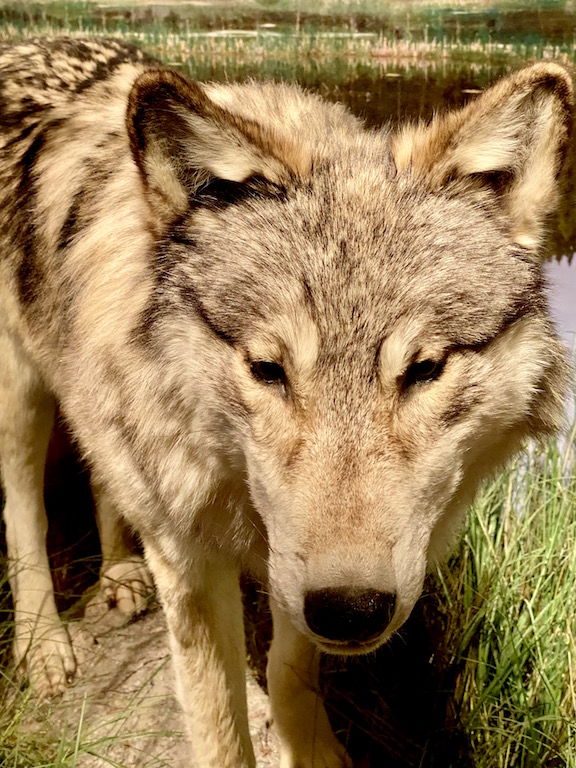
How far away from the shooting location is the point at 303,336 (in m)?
1.42

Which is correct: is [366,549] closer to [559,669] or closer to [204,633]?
[204,633]

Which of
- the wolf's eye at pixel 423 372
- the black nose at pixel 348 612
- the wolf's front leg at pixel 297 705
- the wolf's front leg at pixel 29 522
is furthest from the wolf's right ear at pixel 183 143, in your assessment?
the wolf's front leg at pixel 297 705

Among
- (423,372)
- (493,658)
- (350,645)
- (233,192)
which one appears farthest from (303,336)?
(493,658)

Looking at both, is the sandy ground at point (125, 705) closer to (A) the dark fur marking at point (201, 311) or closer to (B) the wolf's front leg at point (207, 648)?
(B) the wolf's front leg at point (207, 648)

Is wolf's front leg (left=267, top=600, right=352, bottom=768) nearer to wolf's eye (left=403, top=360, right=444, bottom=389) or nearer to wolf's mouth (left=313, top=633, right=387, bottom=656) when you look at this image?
wolf's mouth (left=313, top=633, right=387, bottom=656)

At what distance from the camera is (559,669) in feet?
8.32

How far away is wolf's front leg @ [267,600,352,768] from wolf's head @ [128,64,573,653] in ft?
3.66

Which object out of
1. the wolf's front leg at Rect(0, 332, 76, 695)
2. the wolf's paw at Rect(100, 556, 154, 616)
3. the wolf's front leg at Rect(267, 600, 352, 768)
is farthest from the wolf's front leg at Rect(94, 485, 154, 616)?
the wolf's front leg at Rect(267, 600, 352, 768)

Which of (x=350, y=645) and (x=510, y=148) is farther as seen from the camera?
(x=510, y=148)

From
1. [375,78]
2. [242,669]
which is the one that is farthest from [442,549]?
[375,78]

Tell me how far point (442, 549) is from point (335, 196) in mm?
1086

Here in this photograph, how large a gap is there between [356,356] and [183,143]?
61 centimetres

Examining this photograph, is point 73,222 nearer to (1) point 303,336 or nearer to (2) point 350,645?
(1) point 303,336

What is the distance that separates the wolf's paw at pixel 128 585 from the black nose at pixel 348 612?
6.73 ft
